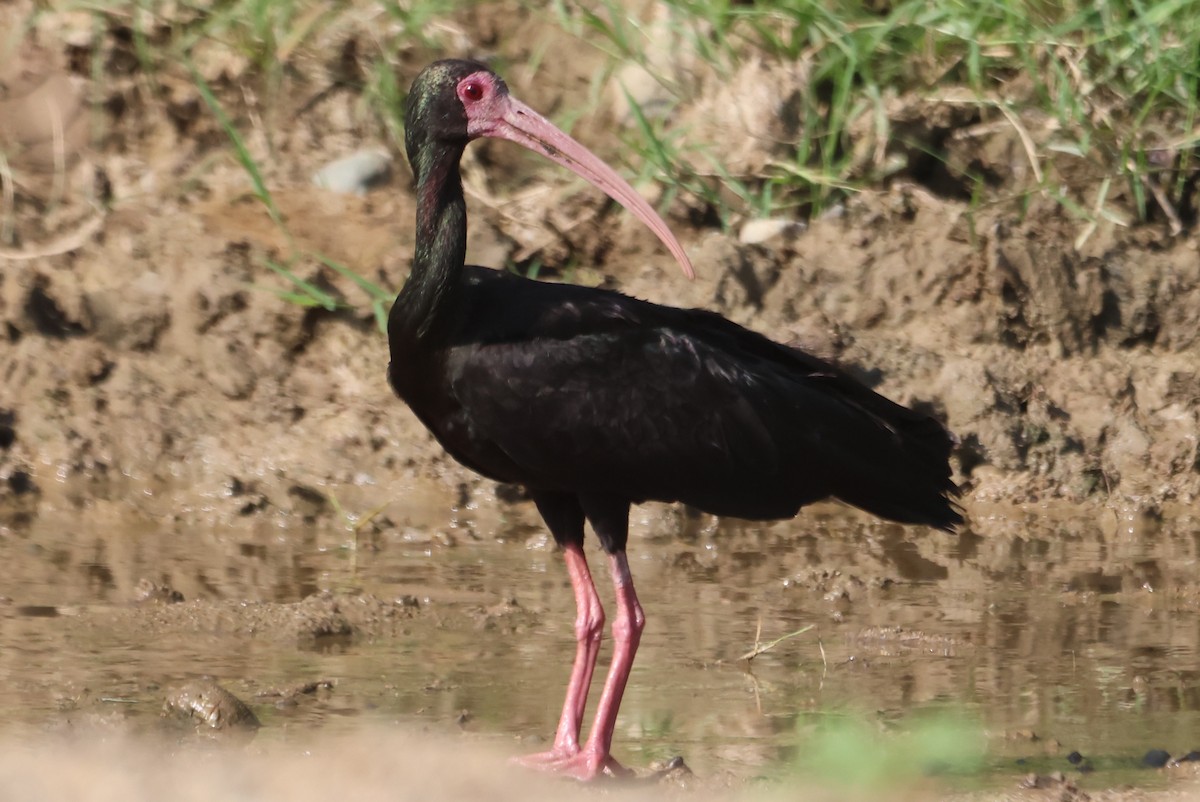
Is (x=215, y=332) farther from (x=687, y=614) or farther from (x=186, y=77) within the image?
(x=687, y=614)

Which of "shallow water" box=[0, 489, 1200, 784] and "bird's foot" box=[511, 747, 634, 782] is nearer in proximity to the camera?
"bird's foot" box=[511, 747, 634, 782]

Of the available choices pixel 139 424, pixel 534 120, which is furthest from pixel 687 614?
pixel 139 424

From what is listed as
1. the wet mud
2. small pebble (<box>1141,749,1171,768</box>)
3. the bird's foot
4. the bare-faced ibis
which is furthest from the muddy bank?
small pebble (<box>1141,749,1171,768</box>)

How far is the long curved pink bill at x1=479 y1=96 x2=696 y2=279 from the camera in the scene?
5.40 m

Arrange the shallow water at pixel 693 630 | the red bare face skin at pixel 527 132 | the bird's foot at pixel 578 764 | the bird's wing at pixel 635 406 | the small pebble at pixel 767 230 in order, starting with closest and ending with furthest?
the bird's foot at pixel 578 764 → the bird's wing at pixel 635 406 → the shallow water at pixel 693 630 → the red bare face skin at pixel 527 132 → the small pebble at pixel 767 230

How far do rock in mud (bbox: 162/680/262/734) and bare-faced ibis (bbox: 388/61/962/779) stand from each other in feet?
2.55

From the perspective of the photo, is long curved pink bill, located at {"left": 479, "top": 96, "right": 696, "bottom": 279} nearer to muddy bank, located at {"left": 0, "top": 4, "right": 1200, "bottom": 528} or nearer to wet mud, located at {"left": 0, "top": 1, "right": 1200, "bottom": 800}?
wet mud, located at {"left": 0, "top": 1, "right": 1200, "bottom": 800}

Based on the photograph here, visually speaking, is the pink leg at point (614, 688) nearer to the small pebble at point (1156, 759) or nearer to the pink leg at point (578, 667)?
the pink leg at point (578, 667)

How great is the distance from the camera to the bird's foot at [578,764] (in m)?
4.84

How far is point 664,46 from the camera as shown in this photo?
8.92 m

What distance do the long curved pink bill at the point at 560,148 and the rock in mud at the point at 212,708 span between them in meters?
1.66

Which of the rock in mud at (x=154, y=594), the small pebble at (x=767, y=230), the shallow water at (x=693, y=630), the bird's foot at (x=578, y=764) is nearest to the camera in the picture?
the bird's foot at (x=578, y=764)

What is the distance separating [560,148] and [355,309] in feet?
8.53

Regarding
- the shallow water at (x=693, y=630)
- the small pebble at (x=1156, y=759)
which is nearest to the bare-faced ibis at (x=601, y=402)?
the shallow water at (x=693, y=630)
